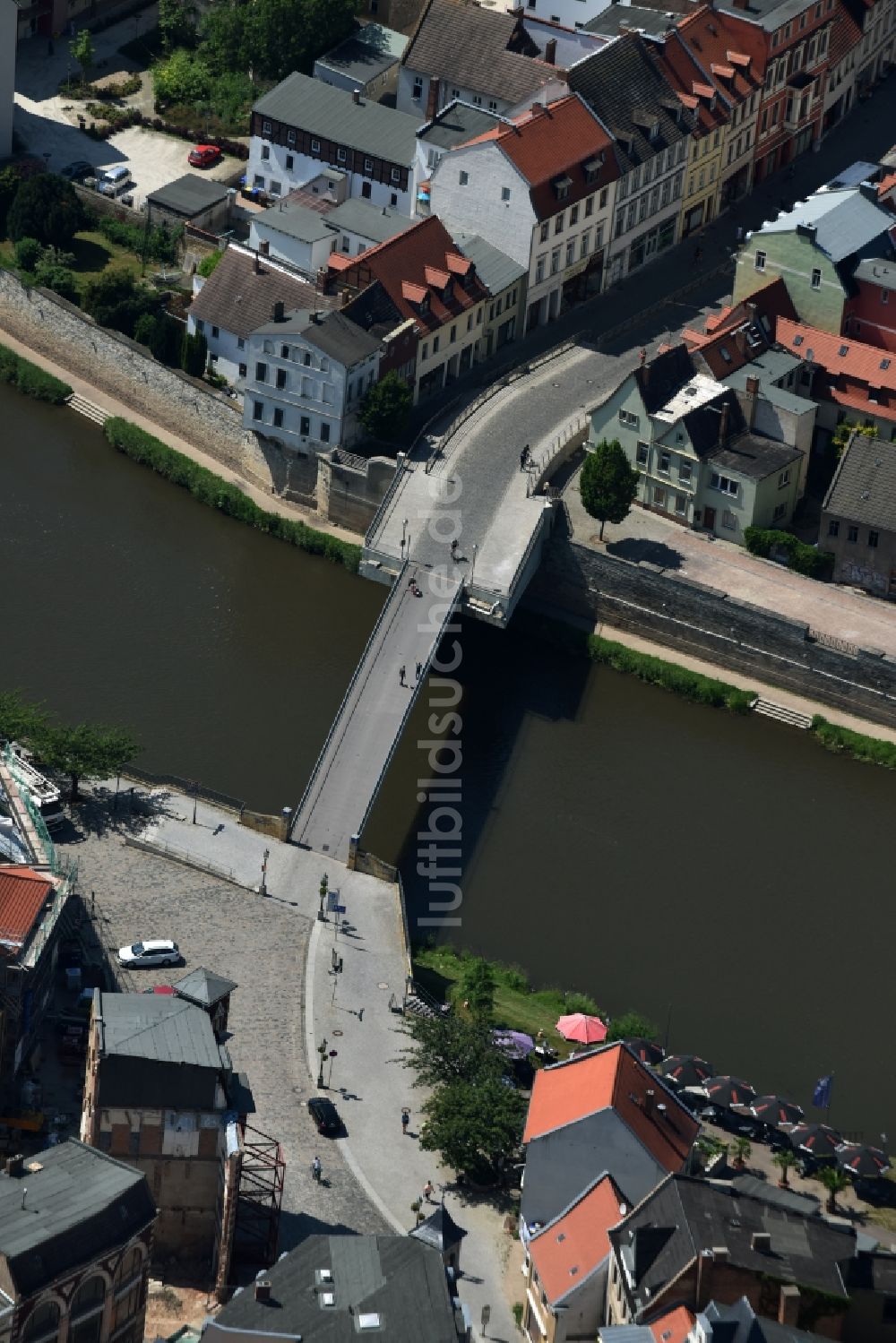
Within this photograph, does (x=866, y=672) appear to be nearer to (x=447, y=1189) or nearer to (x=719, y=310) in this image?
(x=719, y=310)

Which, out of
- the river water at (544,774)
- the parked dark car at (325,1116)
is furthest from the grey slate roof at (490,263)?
the parked dark car at (325,1116)

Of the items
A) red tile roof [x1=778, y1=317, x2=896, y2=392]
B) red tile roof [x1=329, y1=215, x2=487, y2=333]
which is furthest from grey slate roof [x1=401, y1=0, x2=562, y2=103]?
red tile roof [x1=778, y1=317, x2=896, y2=392]

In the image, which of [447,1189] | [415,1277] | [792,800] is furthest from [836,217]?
[415,1277]

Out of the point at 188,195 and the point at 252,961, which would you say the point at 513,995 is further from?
the point at 188,195

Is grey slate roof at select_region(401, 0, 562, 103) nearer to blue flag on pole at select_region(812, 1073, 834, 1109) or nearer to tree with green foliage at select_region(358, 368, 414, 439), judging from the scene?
tree with green foliage at select_region(358, 368, 414, 439)

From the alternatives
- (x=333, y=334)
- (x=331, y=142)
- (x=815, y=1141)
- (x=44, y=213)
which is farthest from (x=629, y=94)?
(x=815, y=1141)

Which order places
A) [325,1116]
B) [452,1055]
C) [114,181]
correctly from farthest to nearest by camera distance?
[114,181] → [452,1055] → [325,1116]
